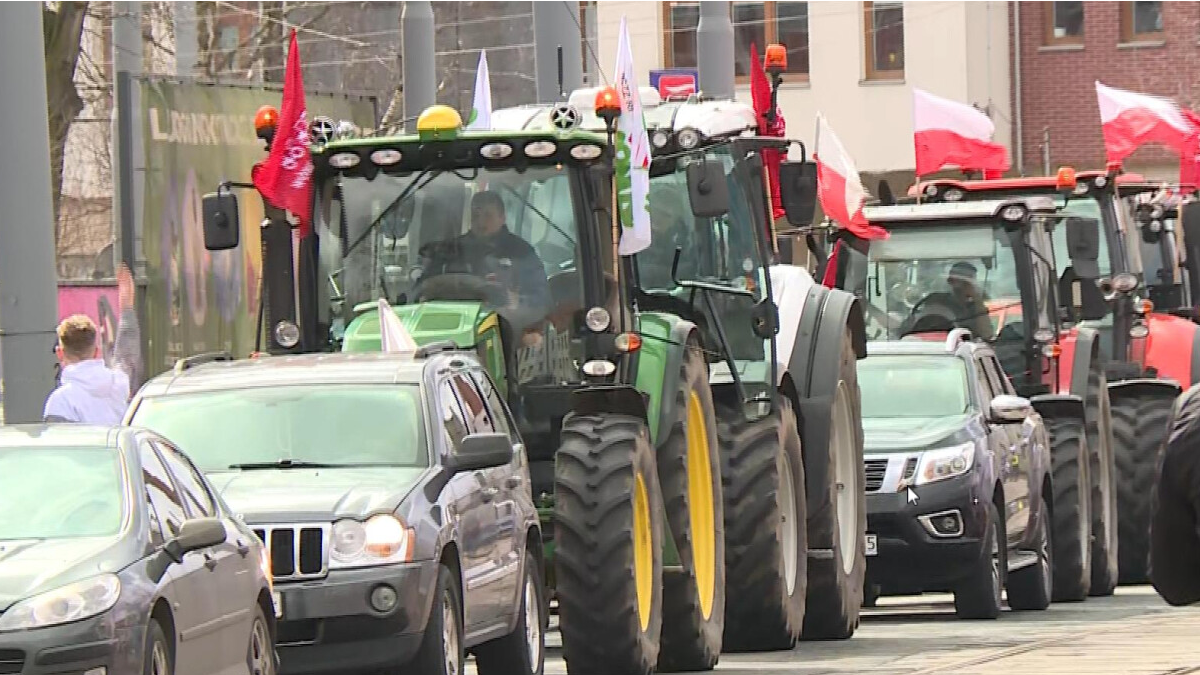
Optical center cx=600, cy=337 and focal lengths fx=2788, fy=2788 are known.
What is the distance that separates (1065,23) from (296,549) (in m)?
36.9

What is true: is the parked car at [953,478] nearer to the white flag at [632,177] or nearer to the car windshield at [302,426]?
the white flag at [632,177]

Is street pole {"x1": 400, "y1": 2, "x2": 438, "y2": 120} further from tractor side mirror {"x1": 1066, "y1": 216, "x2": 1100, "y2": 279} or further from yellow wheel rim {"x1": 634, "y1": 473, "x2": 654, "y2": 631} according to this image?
yellow wheel rim {"x1": 634, "y1": 473, "x2": 654, "y2": 631}

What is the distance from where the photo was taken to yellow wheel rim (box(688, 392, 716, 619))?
14.8 metres

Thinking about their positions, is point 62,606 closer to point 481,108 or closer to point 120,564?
point 120,564

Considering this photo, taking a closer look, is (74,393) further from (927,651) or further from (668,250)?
(927,651)

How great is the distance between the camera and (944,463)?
18.1m

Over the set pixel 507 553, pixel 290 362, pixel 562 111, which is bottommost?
pixel 507 553

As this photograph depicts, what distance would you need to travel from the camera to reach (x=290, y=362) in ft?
42.8

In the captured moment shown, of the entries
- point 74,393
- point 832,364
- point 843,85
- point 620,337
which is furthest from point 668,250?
point 843,85

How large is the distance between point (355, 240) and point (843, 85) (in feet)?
107

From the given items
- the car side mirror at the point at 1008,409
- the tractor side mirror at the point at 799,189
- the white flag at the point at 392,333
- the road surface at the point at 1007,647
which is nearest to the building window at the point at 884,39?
the road surface at the point at 1007,647

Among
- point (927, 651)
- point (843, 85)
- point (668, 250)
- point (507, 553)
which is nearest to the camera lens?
point (507, 553)

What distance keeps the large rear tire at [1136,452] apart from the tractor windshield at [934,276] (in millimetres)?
1949

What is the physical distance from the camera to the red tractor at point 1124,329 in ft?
73.5
